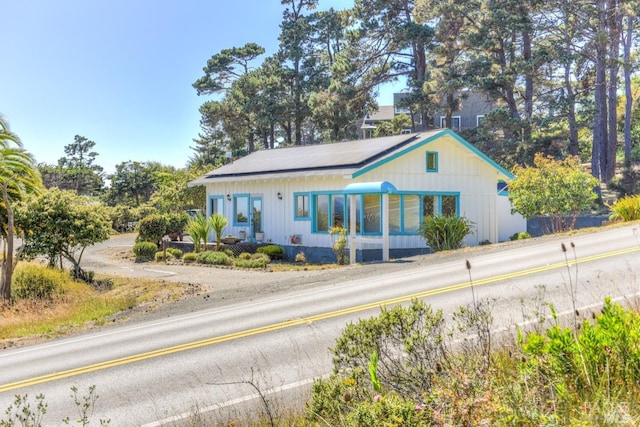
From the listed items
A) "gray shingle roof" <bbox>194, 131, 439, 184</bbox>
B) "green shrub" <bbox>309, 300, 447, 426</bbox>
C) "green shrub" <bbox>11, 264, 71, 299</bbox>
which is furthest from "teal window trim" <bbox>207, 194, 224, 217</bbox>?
"green shrub" <bbox>309, 300, 447, 426</bbox>

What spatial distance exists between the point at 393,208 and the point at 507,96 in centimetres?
2158

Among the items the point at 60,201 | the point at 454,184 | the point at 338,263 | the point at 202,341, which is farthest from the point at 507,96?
the point at 202,341

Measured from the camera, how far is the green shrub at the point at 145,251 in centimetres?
2742

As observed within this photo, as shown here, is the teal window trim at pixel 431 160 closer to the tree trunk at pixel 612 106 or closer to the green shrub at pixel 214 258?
the green shrub at pixel 214 258

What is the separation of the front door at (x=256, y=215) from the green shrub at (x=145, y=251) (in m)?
5.06

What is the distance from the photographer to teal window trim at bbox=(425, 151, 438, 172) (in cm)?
2361

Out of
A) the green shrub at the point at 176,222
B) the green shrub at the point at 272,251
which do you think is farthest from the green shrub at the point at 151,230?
the green shrub at the point at 272,251

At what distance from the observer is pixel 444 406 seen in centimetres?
384

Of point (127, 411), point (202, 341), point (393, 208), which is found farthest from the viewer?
point (393, 208)

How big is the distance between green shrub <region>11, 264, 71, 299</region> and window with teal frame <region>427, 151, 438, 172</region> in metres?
14.4

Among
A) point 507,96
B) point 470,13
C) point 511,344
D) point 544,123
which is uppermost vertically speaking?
point 470,13

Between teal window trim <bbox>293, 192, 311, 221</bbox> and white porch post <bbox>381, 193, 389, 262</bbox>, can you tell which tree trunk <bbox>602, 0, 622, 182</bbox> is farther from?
white porch post <bbox>381, 193, 389, 262</bbox>

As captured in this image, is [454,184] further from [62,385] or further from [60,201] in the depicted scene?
[62,385]

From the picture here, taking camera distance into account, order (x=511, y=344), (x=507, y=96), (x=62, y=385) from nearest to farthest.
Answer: (x=511, y=344)
(x=62, y=385)
(x=507, y=96)
